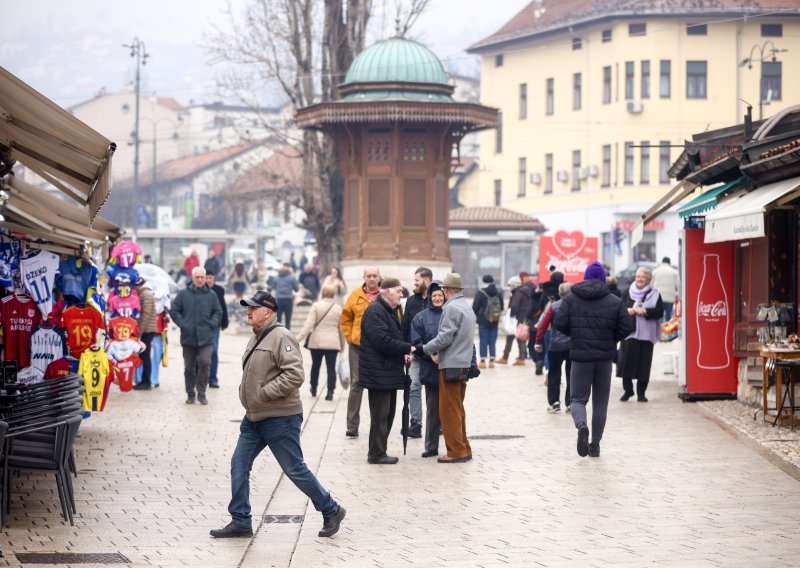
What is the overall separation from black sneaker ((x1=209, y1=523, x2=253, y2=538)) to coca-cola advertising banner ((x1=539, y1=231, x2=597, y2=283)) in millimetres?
26591

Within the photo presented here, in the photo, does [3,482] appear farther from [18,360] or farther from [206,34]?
[206,34]

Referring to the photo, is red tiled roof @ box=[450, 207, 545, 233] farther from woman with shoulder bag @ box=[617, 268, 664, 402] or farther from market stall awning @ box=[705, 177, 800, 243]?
market stall awning @ box=[705, 177, 800, 243]

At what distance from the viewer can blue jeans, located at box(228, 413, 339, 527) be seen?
1011 cm

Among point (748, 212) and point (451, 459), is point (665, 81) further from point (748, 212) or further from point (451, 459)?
point (451, 459)

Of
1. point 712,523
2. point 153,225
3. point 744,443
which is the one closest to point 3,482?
point 712,523

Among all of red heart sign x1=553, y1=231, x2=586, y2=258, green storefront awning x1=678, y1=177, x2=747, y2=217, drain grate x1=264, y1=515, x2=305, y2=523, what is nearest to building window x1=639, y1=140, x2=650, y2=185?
red heart sign x1=553, y1=231, x2=586, y2=258

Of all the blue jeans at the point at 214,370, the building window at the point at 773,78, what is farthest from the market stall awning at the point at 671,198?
the building window at the point at 773,78

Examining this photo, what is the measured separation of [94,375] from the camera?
51.1ft

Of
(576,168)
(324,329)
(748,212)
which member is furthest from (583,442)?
(576,168)

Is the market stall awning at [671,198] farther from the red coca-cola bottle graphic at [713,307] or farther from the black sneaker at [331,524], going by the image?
the black sneaker at [331,524]

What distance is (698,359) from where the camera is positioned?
64.1 ft

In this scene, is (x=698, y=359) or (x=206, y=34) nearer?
(x=698, y=359)

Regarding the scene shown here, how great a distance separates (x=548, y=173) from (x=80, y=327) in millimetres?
57161

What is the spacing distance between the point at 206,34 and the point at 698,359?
28.4 metres
